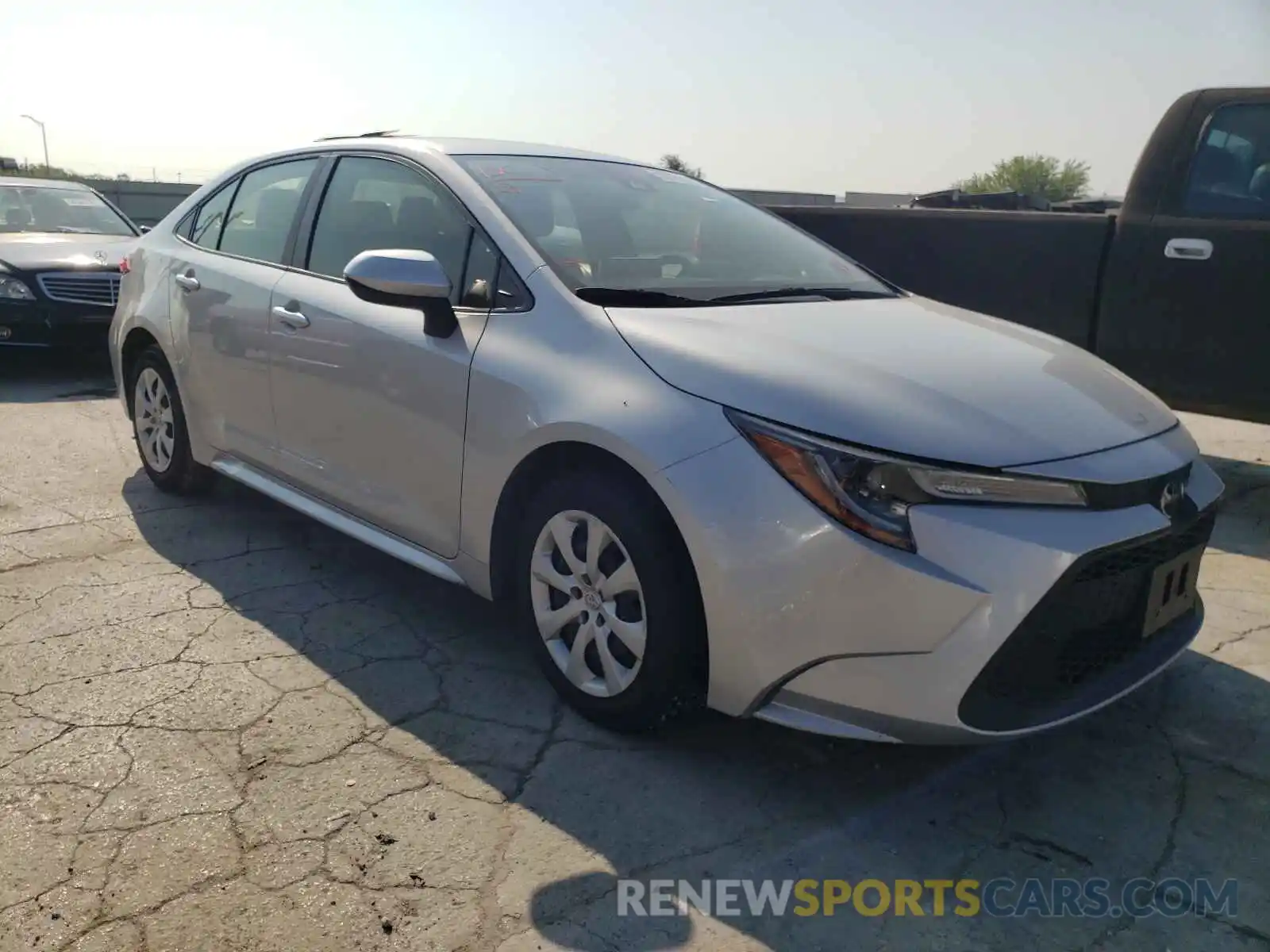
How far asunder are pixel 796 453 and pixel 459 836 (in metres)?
1.16

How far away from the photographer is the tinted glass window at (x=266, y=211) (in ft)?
13.0

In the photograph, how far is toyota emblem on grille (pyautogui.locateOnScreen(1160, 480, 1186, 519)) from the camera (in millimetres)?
2537

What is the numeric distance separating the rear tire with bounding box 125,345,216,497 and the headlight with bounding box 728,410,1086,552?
10.5 feet

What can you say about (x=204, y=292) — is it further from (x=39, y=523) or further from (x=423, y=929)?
(x=423, y=929)

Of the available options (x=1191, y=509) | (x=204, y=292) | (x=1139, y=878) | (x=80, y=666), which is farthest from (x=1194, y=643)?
(x=204, y=292)

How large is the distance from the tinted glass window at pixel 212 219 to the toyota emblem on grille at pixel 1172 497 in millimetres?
3668

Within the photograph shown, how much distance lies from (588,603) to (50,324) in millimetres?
6670

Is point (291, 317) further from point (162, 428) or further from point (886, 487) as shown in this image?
point (886, 487)

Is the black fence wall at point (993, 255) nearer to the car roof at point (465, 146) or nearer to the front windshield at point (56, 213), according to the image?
the car roof at point (465, 146)

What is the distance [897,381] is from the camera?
252cm

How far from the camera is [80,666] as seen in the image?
319 centimetres

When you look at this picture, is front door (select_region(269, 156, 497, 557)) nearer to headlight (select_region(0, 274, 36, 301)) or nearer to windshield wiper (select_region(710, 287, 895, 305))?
windshield wiper (select_region(710, 287, 895, 305))

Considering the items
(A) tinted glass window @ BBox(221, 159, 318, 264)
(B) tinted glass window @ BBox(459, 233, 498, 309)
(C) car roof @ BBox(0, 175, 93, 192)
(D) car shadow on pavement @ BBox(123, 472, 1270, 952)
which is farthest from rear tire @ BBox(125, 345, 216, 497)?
(C) car roof @ BBox(0, 175, 93, 192)

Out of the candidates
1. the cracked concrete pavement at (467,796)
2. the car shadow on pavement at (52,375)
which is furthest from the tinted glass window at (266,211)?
the car shadow on pavement at (52,375)
